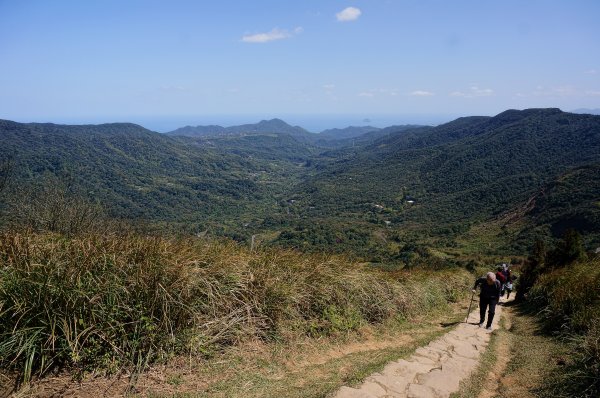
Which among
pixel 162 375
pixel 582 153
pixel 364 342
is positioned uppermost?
pixel 582 153

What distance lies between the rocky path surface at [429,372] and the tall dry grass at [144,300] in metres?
1.45

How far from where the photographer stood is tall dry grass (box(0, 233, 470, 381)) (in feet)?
12.8

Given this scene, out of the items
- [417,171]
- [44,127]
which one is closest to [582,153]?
[417,171]

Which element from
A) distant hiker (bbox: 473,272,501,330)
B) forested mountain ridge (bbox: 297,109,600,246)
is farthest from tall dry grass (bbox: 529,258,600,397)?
forested mountain ridge (bbox: 297,109,600,246)

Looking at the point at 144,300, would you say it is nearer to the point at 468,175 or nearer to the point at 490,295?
the point at 490,295

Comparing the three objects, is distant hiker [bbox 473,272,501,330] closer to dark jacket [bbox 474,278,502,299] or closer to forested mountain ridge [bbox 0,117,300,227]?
dark jacket [bbox 474,278,502,299]

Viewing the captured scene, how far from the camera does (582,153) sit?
110750mm

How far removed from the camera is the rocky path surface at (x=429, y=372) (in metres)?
4.13

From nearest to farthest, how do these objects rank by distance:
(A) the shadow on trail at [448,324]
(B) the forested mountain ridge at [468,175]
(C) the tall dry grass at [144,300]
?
(C) the tall dry grass at [144,300] < (A) the shadow on trail at [448,324] < (B) the forested mountain ridge at [468,175]

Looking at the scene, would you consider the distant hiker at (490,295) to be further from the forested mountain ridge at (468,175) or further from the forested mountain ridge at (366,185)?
the forested mountain ridge at (468,175)

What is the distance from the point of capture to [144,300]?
4.52 m

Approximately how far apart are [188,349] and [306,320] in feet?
7.18

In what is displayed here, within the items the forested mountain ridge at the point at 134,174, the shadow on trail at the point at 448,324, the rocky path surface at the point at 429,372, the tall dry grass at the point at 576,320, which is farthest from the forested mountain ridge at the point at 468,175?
the rocky path surface at the point at 429,372

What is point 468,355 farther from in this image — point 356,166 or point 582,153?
point 356,166
